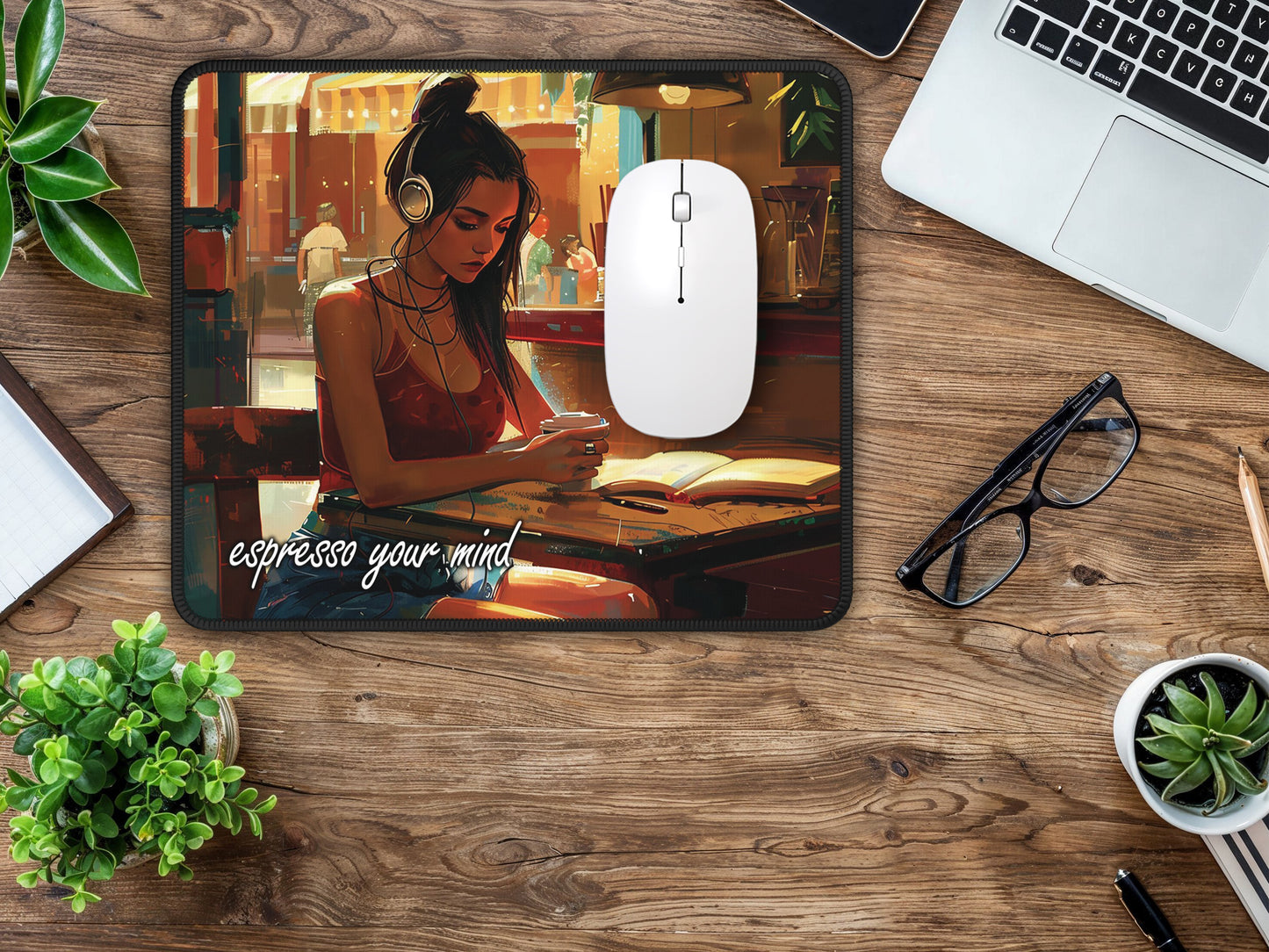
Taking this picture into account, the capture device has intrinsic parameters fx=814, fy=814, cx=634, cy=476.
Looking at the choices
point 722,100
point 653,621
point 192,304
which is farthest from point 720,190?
point 192,304

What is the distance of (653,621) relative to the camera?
74cm

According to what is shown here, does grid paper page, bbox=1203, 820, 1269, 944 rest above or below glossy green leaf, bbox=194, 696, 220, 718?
above

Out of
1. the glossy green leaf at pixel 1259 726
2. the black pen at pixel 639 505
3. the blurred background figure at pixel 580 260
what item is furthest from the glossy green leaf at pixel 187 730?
the glossy green leaf at pixel 1259 726

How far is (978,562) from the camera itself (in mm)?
748

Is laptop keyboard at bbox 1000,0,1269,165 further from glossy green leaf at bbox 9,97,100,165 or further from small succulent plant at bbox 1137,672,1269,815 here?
glossy green leaf at bbox 9,97,100,165

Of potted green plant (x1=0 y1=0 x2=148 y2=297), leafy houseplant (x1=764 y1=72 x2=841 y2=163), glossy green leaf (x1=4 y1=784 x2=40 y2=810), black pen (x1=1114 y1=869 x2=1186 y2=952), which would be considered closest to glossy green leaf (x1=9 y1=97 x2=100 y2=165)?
potted green plant (x1=0 y1=0 x2=148 y2=297)

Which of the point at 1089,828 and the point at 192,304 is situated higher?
the point at 192,304

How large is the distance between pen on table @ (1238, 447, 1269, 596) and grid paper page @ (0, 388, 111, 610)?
1027mm

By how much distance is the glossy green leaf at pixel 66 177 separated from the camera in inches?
23.5

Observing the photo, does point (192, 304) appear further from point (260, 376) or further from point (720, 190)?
point (720, 190)

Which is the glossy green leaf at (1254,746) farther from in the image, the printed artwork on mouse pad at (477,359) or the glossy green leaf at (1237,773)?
the printed artwork on mouse pad at (477,359)

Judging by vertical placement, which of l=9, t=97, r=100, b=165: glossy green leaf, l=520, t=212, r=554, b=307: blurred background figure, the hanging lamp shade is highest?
the hanging lamp shade

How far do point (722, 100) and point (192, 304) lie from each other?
52 centimetres

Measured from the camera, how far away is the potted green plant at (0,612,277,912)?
552 mm
